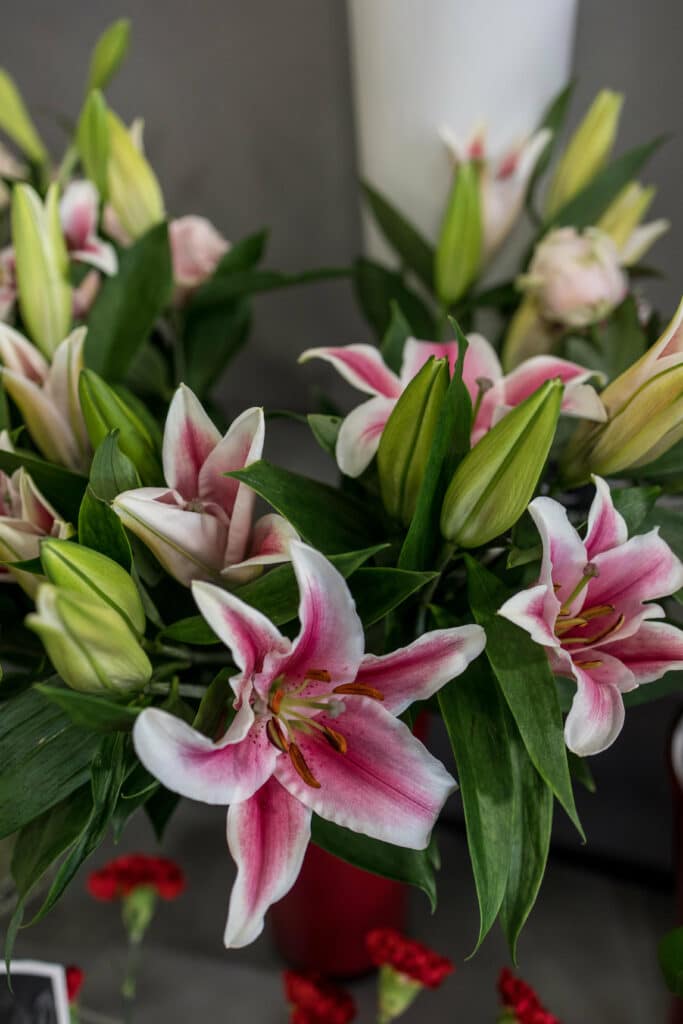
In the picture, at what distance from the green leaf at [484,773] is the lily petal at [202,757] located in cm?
7

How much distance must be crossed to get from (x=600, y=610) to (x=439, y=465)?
0.08 m

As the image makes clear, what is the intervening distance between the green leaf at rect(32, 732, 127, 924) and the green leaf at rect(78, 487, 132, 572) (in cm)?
7

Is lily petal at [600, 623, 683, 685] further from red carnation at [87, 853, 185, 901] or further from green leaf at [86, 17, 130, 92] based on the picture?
green leaf at [86, 17, 130, 92]

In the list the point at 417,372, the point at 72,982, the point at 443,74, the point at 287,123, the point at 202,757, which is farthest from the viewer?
the point at 287,123

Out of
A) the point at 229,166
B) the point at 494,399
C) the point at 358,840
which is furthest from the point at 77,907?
the point at 229,166

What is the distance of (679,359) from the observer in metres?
0.36

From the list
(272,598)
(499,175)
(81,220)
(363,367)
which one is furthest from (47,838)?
(499,175)

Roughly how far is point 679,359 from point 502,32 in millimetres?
328

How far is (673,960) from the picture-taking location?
1.20ft

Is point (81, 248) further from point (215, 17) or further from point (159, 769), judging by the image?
point (159, 769)

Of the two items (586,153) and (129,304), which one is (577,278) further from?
(129,304)

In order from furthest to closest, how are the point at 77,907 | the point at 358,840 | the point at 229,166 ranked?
1. the point at 229,166
2. the point at 77,907
3. the point at 358,840

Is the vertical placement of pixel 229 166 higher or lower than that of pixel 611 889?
higher

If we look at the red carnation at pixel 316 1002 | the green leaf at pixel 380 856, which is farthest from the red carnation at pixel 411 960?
the green leaf at pixel 380 856
